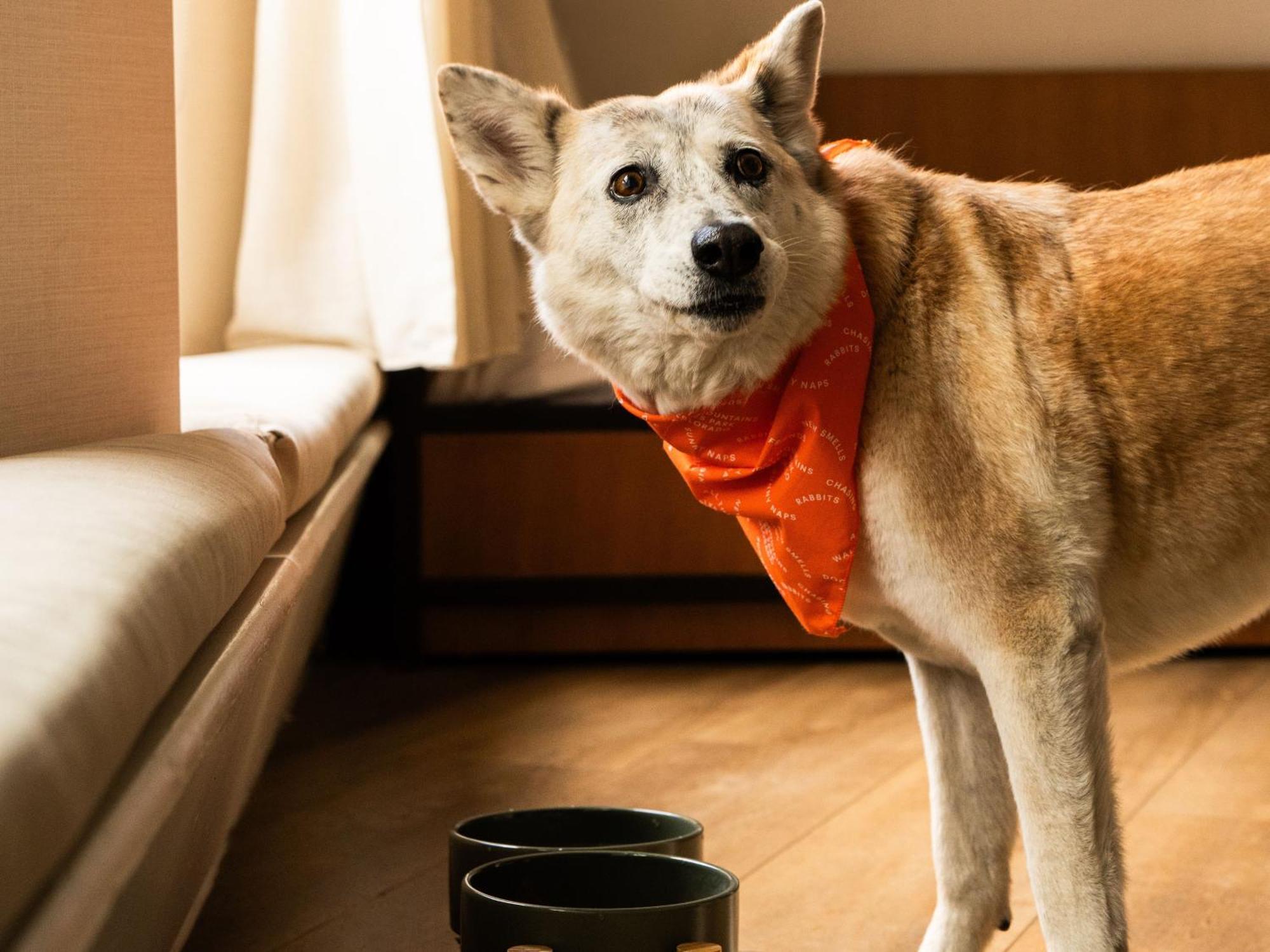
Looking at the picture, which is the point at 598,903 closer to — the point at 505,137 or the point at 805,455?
the point at 805,455

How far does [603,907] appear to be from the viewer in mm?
1169

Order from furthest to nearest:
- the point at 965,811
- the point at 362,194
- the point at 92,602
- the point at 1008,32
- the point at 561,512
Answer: the point at 1008,32
the point at 561,512
the point at 362,194
the point at 965,811
the point at 92,602

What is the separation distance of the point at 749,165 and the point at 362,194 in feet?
4.86

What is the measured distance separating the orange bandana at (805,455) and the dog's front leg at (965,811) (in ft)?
0.70

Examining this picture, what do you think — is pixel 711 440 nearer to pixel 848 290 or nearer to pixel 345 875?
pixel 848 290

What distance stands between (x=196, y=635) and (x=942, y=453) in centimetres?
69

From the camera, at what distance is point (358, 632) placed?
3055 mm

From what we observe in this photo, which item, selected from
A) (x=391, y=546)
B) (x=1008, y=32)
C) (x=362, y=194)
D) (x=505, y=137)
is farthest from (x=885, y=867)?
(x=1008, y=32)

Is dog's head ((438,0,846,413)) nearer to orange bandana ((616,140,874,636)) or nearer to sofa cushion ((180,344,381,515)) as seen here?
orange bandana ((616,140,874,636))

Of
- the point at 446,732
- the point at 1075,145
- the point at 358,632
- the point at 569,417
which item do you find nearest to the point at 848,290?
the point at 446,732

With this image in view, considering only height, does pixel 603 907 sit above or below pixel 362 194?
below

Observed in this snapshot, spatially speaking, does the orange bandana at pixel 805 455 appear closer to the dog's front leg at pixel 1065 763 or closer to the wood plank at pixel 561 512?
the dog's front leg at pixel 1065 763

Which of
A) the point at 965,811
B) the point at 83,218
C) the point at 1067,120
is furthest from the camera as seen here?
the point at 1067,120

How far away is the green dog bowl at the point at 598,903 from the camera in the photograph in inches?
40.1
